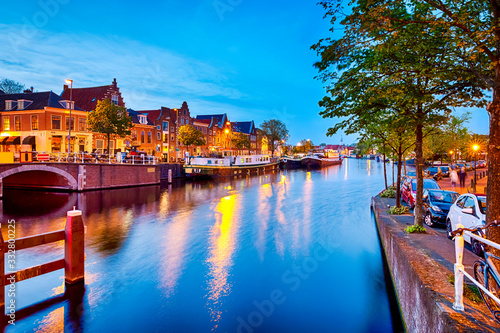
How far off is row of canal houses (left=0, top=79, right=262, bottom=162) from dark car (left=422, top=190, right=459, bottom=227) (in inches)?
1343

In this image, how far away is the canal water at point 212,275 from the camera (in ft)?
27.2

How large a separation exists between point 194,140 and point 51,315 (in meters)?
51.3

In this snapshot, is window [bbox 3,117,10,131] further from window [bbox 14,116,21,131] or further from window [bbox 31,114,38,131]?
window [bbox 31,114,38,131]

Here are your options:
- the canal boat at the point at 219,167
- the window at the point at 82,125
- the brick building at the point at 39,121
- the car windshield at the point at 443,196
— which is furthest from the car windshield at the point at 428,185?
the window at the point at 82,125

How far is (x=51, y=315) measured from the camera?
8.05 m

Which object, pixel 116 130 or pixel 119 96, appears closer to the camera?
pixel 116 130

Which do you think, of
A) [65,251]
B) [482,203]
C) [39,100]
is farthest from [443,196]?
[39,100]

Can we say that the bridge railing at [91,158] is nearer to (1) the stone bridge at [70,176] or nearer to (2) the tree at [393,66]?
(1) the stone bridge at [70,176]

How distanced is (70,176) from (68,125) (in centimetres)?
1553

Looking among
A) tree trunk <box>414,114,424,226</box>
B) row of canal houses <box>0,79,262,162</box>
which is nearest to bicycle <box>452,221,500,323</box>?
tree trunk <box>414,114,424,226</box>

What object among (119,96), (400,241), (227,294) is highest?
(119,96)

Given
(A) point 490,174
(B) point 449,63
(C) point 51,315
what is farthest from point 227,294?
(B) point 449,63

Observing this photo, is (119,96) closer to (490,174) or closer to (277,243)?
(277,243)

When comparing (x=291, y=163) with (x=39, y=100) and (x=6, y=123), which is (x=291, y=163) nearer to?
(x=39, y=100)
